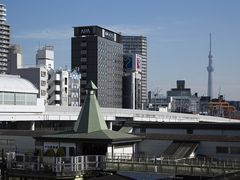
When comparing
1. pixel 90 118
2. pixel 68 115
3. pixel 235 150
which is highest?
pixel 90 118

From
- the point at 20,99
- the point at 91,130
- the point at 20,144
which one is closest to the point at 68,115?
the point at 20,99

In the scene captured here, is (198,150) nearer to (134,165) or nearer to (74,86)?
(134,165)

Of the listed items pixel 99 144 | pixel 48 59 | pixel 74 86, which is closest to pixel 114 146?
pixel 99 144

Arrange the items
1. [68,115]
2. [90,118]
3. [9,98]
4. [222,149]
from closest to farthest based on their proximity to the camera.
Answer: [90,118], [222,149], [9,98], [68,115]

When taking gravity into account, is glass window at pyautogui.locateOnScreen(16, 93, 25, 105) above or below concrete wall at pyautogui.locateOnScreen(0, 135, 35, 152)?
above

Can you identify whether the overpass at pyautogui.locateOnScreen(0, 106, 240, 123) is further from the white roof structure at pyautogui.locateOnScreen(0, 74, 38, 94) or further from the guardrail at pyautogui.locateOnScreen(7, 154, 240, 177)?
the guardrail at pyautogui.locateOnScreen(7, 154, 240, 177)

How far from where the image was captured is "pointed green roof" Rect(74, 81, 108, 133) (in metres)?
43.6

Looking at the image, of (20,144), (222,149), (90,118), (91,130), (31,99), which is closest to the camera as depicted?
(91,130)

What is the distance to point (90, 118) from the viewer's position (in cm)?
4400

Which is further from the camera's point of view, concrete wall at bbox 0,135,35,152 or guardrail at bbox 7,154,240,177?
concrete wall at bbox 0,135,35,152

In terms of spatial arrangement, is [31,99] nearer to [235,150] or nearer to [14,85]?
[14,85]

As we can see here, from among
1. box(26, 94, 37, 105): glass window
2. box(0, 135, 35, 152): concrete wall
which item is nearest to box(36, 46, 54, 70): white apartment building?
box(26, 94, 37, 105): glass window

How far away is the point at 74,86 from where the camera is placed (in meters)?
166

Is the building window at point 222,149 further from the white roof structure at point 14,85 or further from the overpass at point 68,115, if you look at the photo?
the white roof structure at point 14,85
